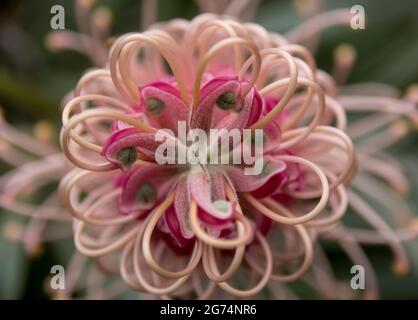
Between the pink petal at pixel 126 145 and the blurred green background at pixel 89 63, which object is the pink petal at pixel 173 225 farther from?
the blurred green background at pixel 89 63

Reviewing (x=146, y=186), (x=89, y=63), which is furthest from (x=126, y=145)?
(x=89, y=63)

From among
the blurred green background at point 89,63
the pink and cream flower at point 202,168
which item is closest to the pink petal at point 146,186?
the pink and cream flower at point 202,168

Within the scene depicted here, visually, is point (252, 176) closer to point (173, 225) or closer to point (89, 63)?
point (173, 225)

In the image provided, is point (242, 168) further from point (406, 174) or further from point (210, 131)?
point (406, 174)

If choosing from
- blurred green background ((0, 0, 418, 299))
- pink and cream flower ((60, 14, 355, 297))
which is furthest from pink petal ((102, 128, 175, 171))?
blurred green background ((0, 0, 418, 299))

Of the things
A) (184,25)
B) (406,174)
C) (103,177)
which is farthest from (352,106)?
(103,177)

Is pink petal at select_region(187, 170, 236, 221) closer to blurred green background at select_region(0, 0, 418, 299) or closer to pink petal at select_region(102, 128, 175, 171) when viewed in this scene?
pink petal at select_region(102, 128, 175, 171)

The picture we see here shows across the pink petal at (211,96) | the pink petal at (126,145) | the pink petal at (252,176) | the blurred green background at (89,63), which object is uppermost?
the blurred green background at (89,63)
